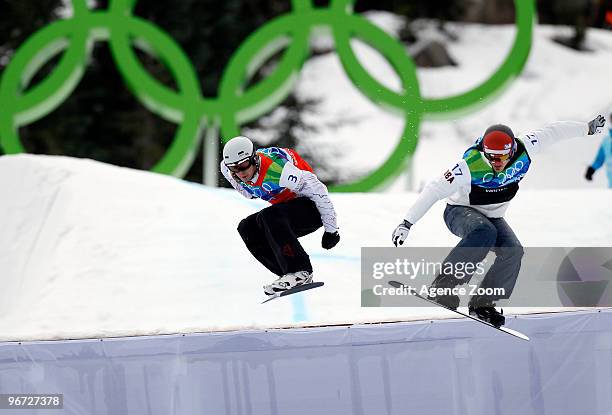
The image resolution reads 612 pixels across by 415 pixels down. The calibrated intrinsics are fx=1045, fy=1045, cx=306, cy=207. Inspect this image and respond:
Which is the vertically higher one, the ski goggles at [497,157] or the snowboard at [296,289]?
the ski goggles at [497,157]

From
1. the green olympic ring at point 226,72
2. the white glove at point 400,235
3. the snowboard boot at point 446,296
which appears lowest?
the snowboard boot at point 446,296

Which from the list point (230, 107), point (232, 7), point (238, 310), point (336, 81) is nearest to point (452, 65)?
point (336, 81)

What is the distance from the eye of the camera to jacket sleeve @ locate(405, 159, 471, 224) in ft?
24.3

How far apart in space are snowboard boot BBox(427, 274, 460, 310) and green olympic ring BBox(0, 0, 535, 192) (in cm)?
602

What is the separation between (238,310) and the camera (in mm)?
8336

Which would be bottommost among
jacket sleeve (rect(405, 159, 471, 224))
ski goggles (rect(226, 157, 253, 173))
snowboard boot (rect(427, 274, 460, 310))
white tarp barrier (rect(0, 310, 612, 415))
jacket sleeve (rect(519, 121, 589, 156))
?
white tarp barrier (rect(0, 310, 612, 415))

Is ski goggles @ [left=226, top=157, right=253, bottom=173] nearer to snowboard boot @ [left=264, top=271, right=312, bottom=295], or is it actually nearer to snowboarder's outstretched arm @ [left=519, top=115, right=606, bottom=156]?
snowboard boot @ [left=264, top=271, right=312, bottom=295]

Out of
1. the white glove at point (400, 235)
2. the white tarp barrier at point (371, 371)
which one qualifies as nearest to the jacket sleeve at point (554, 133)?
the white glove at point (400, 235)

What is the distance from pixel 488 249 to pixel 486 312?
0.46m

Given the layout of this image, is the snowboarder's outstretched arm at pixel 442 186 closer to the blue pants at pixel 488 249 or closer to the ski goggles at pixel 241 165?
the blue pants at pixel 488 249

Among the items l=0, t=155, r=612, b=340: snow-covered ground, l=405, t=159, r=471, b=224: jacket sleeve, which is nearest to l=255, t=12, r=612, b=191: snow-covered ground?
l=0, t=155, r=612, b=340: snow-covered ground

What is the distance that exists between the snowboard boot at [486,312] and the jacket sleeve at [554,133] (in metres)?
1.14

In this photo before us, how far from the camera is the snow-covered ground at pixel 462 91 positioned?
28.0 meters

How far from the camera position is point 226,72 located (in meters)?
14.3
